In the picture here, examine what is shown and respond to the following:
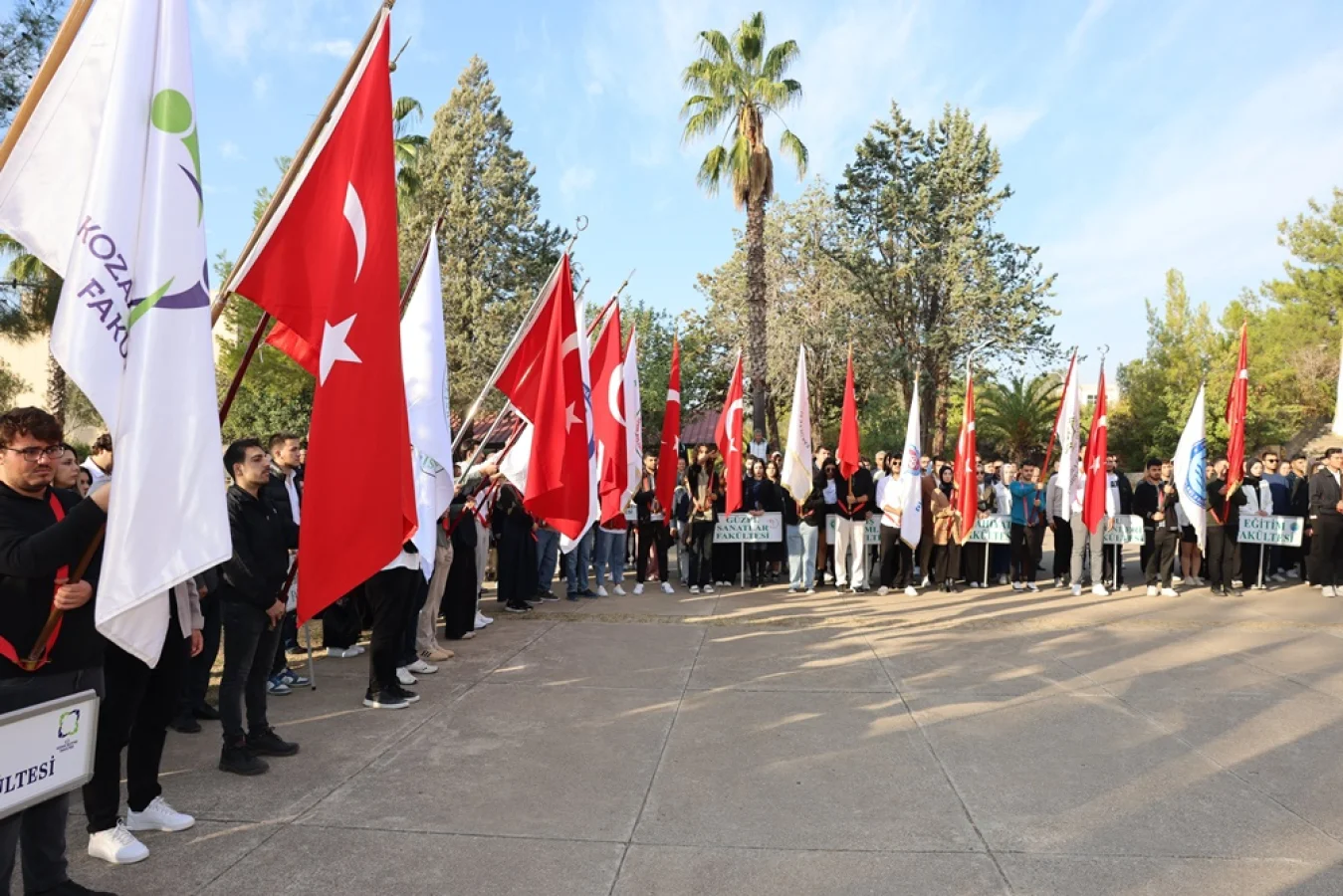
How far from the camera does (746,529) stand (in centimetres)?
1295

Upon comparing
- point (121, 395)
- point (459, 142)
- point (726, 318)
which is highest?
point (459, 142)

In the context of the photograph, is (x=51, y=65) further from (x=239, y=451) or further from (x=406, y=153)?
(x=406, y=153)

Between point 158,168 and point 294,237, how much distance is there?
0.88m

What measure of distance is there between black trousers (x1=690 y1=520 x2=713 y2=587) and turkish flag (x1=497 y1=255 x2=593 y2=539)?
17.7 feet

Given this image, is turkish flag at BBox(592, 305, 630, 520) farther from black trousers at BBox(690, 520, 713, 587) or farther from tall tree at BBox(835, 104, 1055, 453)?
tall tree at BBox(835, 104, 1055, 453)

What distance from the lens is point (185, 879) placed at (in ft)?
11.8

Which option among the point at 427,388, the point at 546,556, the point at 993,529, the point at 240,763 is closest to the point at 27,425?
the point at 240,763

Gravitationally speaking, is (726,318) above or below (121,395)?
above

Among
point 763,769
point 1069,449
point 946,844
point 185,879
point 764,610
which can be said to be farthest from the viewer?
point 1069,449

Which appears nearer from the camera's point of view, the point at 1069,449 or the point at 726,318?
the point at 1069,449

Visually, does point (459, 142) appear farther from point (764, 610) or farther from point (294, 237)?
point (294, 237)

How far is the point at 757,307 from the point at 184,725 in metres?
17.7

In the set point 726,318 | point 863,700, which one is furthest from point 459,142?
point 863,700

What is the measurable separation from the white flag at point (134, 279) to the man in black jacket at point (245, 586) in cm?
148
